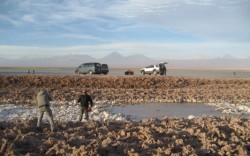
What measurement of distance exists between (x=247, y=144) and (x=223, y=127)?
225 cm

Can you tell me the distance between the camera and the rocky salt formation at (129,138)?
13.2m

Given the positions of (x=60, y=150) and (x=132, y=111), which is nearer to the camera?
(x=60, y=150)

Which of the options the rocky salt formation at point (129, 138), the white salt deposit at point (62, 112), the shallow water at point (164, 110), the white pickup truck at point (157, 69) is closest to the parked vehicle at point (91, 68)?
the white pickup truck at point (157, 69)

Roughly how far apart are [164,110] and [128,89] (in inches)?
506

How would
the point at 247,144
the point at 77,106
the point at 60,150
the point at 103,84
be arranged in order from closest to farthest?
the point at 60,150, the point at 247,144, the point at 77,106, the point at 103,84

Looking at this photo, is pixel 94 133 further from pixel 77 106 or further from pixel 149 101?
pixel 149 101

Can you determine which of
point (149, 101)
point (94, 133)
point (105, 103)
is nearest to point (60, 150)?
point (94, 133)

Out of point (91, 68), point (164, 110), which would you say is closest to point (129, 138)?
→ point (164, 110)

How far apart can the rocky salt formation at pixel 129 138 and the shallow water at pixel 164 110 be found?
7135 mm

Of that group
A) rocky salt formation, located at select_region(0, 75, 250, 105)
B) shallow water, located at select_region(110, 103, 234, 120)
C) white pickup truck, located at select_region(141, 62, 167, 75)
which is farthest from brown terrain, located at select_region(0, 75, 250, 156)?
white pickup truck, located at select_region(141, 62, 167, 75)

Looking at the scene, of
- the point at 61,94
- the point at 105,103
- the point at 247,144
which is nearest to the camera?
the point at 247,144

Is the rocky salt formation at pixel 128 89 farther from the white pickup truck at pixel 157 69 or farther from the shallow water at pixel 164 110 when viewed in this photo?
the white pickup truck at pixel 157 69

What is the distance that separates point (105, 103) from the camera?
101ft

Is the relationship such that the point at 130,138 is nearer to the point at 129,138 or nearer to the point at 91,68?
the point at 129,138
